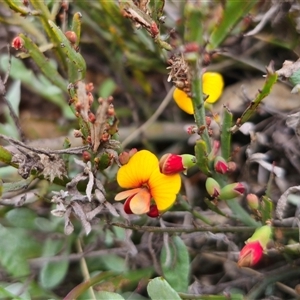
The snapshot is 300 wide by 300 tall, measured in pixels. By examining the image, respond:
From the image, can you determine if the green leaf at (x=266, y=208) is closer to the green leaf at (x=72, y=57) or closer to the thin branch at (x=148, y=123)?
the green leaf at (x=72, y=57)

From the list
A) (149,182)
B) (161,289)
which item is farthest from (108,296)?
(149,182)

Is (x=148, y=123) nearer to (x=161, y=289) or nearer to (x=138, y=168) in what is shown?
(x=138, y=168)

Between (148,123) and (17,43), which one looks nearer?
(17,43)

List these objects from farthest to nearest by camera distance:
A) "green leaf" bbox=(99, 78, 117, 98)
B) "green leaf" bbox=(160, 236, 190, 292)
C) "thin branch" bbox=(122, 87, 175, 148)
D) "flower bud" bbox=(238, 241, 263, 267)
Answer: "green leaf" bbox=(99, 78, 117, 98) < "thin branch" bbox=(122, 87, 175, 148) < "green leaf" bbox=(160, 236, 190, 292) < "flower bud" bbox=(238, 241, 263, 267)

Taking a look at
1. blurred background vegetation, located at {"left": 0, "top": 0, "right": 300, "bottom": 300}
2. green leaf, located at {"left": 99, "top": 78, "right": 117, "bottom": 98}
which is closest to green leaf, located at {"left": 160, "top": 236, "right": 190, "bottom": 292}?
blurred background vegetation, located at {"left": 0, "top": 0, "right": 300, "bottom": 300}

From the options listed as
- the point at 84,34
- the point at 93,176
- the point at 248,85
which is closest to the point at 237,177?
the point at 248,85

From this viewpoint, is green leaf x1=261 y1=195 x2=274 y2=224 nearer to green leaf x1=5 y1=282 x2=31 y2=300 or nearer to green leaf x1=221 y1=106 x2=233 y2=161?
green leaf x1=221 y1=106 x2=233 y2=161
